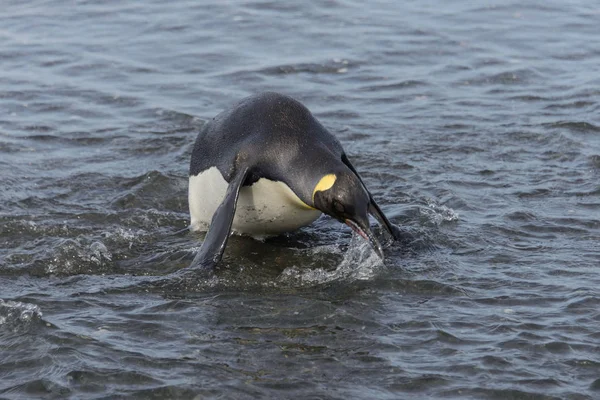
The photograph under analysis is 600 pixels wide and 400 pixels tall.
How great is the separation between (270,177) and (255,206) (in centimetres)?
38

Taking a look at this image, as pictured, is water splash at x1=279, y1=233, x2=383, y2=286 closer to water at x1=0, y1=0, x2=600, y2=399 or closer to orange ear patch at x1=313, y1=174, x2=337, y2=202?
water at x1=0, y1=0, x2=600, y2=399

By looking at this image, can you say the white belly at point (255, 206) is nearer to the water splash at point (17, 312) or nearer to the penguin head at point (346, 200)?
the penguin head at point (346, 200)

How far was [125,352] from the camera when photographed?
20.0 ft

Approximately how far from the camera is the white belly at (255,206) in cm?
762

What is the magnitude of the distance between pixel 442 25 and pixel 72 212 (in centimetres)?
898

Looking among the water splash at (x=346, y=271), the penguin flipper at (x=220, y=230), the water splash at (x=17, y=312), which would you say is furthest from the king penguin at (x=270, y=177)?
the water splash at (x=17, y=312)

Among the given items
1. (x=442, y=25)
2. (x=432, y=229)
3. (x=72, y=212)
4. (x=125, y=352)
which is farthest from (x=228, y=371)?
(x=442, y=25)

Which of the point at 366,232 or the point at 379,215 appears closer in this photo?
the point at 366,232

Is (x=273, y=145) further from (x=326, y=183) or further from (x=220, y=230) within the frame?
(x=220, y=230)

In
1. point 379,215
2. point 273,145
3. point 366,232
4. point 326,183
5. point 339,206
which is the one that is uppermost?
point 273,145

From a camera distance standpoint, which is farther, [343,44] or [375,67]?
[343,44]

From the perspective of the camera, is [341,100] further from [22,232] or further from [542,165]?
[22,232]

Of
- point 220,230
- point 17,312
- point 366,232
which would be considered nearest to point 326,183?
point 366,232

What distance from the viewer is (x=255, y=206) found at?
7820mm
